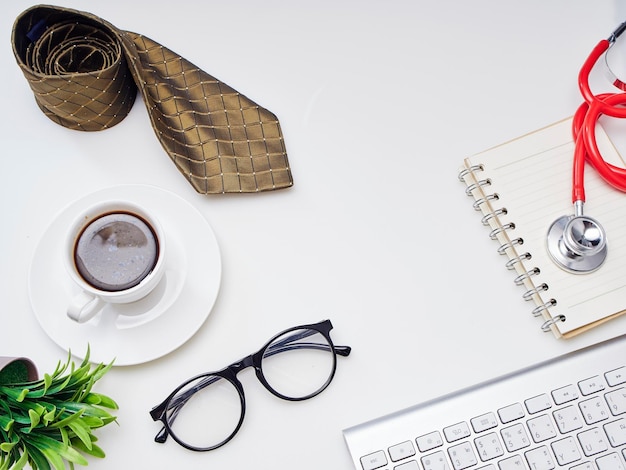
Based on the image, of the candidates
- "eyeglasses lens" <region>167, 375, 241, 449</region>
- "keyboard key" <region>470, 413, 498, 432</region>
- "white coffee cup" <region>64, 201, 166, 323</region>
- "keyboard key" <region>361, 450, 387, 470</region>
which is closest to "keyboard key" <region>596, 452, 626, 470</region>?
"keyboard key" <region>470, 413, 498, 432</region>

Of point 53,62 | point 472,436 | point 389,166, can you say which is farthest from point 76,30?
point 472,436

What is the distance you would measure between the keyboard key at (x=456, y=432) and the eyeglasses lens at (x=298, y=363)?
0.12 metres

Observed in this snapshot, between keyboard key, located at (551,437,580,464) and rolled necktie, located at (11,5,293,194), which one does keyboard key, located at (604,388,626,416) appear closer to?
keyboard key, located at (551,437,580,464)

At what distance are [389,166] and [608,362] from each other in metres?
0.30

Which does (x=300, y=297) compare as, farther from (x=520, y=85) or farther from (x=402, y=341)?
(x=520, y=85)

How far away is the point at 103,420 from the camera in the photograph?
58cm

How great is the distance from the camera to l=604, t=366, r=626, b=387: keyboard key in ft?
2.09

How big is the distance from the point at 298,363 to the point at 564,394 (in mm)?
262

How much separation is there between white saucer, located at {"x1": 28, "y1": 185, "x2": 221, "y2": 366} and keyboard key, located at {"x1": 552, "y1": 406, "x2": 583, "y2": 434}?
0.35 metres

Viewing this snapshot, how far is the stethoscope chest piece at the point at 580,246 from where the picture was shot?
26.1 inches

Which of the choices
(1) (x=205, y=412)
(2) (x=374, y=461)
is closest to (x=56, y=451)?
(1) (x=205, y=412)

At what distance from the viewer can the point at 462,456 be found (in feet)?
2.00

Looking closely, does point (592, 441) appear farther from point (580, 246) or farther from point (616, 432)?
point (580, 246)

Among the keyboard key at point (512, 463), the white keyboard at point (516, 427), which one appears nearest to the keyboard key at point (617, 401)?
the white keyboard at point (516, 427)
